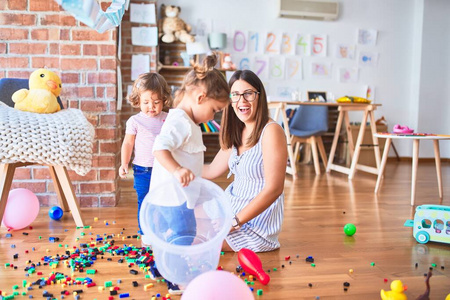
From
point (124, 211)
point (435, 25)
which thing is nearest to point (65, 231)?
point (124, 211)

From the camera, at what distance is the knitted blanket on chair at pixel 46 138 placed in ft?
5.88

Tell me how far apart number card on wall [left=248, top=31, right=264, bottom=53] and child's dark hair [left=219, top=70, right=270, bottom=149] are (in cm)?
359

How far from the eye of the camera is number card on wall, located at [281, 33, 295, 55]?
523 cm

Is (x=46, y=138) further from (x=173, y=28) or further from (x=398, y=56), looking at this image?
(x=398, y=56)

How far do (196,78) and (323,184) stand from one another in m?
2.40

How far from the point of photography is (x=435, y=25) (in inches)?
214

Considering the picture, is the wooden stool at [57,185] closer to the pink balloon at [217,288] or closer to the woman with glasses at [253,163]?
the woman with glasses at [253,163]

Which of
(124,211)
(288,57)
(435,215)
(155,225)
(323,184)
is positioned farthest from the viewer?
(288,57)

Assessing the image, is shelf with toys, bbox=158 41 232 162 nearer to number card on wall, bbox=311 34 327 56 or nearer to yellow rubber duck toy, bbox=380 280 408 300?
number card on wall, bbox=311 34 327 56

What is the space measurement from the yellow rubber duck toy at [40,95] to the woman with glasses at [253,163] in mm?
898

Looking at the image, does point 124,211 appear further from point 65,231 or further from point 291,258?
point 291,258

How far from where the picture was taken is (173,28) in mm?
4637

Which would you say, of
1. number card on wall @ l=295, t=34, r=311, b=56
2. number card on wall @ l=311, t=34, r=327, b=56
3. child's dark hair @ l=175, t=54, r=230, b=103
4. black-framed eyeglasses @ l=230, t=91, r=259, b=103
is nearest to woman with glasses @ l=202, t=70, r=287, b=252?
black-framed eyeglasses @ l=230, t=91, r=259, b=103

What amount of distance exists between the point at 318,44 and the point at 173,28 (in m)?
1.95
